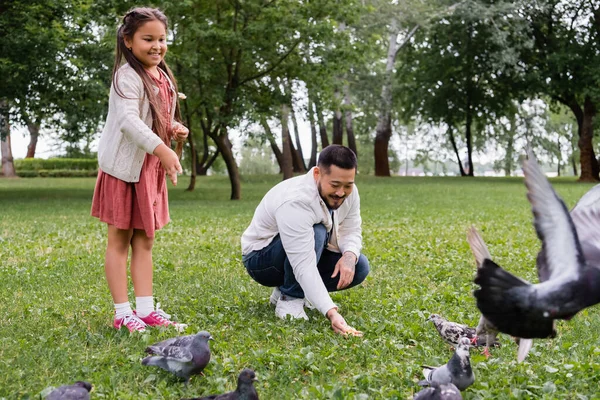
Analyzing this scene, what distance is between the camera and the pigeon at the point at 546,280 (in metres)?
2.27

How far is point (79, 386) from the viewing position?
10.2 feet

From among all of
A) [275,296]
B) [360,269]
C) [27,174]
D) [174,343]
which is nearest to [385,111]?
[27,174]

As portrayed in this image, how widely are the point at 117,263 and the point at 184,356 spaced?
4.29 ft

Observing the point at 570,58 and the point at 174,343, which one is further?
the point at 570,58

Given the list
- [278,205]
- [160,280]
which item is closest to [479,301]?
[278,205]

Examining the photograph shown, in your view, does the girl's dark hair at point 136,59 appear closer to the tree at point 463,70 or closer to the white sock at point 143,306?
the white sock at point 143,306

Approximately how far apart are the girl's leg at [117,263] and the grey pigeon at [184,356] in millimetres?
1071

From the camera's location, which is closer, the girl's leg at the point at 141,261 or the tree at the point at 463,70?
the girl's leg at the point at 141,261

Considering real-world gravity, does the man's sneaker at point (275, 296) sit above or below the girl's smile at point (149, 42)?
below

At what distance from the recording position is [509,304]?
7.80ft

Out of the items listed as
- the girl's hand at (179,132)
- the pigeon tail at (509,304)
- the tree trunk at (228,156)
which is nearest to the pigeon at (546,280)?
the pigeon tail at (509,304)

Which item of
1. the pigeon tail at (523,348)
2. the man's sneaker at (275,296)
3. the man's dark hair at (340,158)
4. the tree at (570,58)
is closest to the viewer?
the pigeon tail at (523,348)

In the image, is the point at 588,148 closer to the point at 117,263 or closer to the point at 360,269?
the point at 360,269

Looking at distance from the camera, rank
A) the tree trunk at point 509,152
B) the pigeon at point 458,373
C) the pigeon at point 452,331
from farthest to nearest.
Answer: the tree trunk at point 509,152, the pigeon at point 452,331, the pigeon at point 458,373
